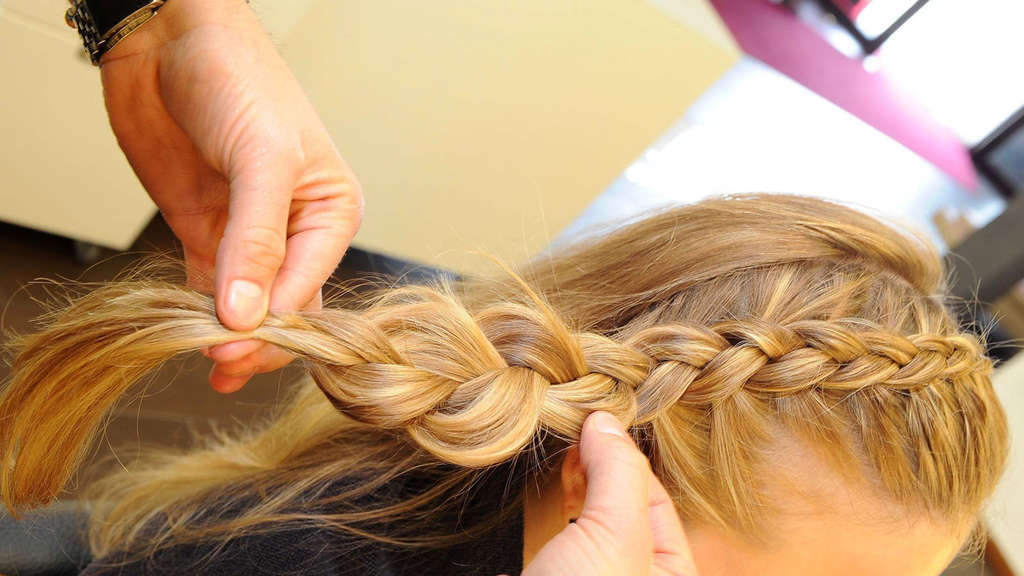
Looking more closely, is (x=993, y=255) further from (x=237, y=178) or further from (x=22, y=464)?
(x=22, y=464)

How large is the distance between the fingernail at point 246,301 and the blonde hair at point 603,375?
0.5 inches

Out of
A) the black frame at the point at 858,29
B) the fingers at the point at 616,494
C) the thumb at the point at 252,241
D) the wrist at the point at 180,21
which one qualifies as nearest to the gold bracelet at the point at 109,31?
the wrist at the point at 180,21

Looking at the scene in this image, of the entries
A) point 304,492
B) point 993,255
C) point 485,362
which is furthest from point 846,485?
point 993,255

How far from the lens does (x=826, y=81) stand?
8.73 ft

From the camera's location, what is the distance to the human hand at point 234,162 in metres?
0.66

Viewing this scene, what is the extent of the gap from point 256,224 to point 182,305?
0.31 ft

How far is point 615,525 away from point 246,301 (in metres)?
0.35

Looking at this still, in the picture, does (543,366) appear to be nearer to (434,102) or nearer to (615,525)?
(615,525)

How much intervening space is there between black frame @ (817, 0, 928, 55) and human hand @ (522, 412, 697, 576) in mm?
2738

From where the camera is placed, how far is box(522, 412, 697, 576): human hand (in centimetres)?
57

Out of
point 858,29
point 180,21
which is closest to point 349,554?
point 180,21

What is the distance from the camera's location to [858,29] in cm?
301

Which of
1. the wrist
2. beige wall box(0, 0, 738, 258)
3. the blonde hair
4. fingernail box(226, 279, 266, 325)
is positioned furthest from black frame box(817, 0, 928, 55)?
fingernail box(226, 279, 266, 325)

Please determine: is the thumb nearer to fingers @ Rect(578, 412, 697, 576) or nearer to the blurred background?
fingers @ Rect(578, 412, 697, 576)
